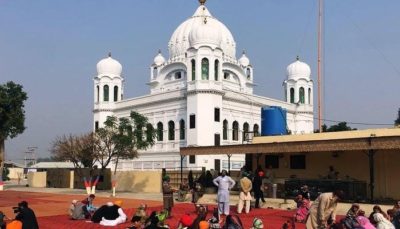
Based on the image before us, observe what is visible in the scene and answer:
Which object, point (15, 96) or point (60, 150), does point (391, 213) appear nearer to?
point (60, 150)

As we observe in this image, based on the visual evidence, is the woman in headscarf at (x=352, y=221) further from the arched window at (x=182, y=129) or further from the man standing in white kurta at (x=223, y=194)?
the arched window at (x=182, y=129)

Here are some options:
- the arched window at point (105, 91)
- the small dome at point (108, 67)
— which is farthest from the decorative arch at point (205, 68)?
the small dome at point (108, 67)

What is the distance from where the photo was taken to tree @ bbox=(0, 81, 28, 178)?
38.3 metres

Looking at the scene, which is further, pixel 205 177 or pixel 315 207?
pixel 205 177

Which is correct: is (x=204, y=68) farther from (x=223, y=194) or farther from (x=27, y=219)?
(x=27, y=219)

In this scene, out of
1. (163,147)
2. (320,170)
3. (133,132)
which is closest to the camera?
(320,170)

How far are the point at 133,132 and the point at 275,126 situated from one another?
911cm

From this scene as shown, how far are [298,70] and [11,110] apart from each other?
3122 centimetres

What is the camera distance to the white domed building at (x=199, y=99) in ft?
138

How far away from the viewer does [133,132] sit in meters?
33.0

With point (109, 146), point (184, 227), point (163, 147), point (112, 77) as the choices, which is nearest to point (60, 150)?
point (109, 146)

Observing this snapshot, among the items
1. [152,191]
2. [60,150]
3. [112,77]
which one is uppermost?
[112,77]

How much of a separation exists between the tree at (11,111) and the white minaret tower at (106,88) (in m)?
12.8

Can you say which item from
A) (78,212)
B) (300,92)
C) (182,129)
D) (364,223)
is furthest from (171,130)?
(364,223)
